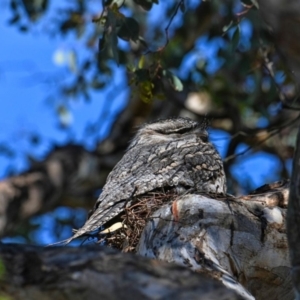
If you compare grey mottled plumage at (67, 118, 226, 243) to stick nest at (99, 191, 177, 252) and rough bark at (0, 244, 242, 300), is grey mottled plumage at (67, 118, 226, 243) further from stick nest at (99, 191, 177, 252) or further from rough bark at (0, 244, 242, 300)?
rough bark at (0, 244, 242, 300)

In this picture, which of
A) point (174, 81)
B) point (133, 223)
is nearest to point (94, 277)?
point (133, 223)

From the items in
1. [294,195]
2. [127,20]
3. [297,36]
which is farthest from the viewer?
[127,20]

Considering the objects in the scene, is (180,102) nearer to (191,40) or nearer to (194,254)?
(191,40)

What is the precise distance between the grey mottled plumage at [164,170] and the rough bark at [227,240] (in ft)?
3.17

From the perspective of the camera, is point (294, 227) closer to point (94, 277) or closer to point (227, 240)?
point (94, 277)

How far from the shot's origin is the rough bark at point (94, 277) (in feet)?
8.75

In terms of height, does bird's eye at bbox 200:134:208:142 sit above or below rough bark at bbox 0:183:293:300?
above

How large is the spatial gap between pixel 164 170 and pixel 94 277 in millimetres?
3550

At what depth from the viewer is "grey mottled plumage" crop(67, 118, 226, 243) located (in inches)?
232

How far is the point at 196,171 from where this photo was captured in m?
6.35

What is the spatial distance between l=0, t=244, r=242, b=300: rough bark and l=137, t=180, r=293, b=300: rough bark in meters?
1.52

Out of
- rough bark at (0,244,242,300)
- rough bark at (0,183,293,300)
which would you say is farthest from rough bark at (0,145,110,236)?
rough bark at (0,244,242,300)

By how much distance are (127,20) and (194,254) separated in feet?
7.83

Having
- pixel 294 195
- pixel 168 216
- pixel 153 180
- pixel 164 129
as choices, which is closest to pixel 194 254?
pixel 168 216
